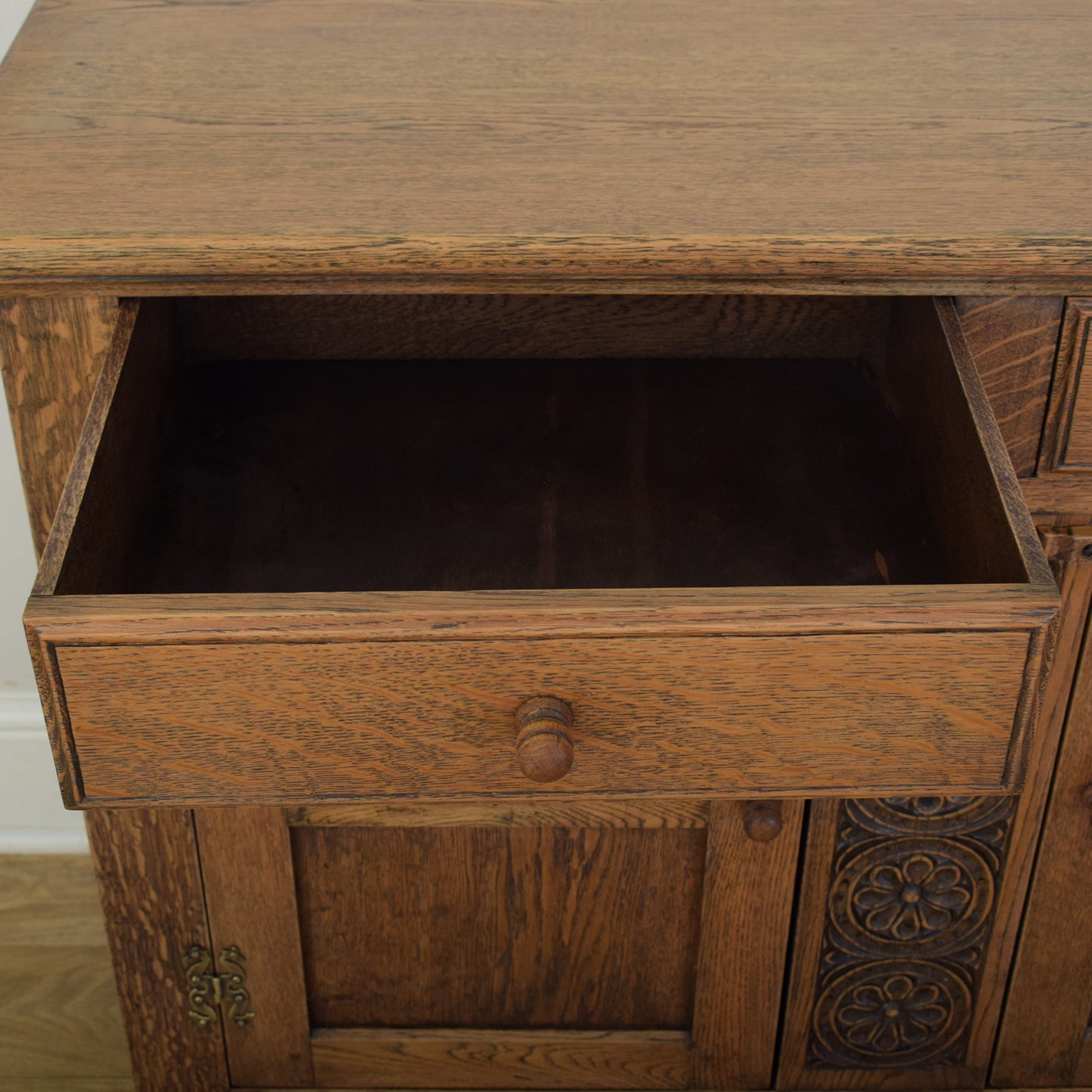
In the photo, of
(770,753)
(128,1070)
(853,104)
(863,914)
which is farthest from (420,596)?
(128,1070)

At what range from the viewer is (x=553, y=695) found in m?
0.64

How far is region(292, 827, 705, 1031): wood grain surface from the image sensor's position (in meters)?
0.94

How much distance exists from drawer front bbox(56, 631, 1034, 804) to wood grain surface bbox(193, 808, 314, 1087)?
0.26 m

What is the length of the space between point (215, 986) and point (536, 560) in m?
0.45

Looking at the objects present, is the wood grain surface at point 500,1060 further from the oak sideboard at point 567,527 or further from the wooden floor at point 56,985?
the wooden floor at point 56,985

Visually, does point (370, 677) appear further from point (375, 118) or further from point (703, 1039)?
point (703, 1039)

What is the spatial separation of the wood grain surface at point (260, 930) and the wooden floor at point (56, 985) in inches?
8.2

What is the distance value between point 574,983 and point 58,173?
675 mm

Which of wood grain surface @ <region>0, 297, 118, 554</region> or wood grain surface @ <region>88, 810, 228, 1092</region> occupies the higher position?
wood grain surface @ <region>0, 297, 118, 554</region>

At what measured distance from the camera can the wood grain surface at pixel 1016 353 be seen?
76 cm

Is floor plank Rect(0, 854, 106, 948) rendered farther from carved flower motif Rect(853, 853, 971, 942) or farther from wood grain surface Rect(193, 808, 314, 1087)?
carved flower motif Rect(853, 853, 971, 942)

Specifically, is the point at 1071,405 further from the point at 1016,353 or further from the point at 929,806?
the point at 929,806

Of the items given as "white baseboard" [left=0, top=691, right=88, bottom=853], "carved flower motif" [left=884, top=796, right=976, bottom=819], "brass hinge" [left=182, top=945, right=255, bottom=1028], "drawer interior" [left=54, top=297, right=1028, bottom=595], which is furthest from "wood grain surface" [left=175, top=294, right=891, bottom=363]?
"white baseboard" [left=0, top=691, right=88, bottom=853]

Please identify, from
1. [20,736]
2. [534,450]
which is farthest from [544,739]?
[20,736]
